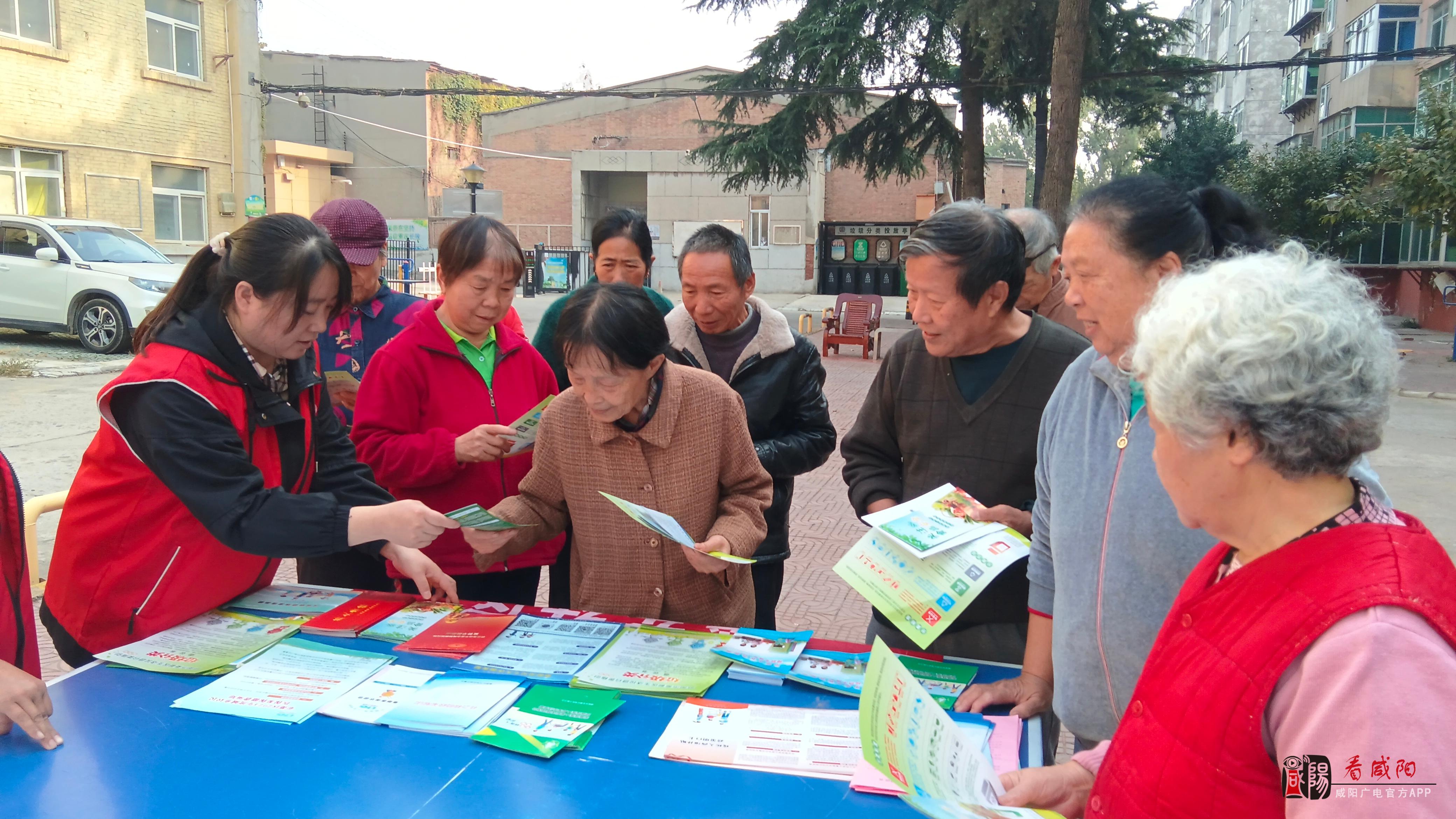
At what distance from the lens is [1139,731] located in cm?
125

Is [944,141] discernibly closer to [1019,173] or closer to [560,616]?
[560,616]

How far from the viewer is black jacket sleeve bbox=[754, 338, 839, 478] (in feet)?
10.4

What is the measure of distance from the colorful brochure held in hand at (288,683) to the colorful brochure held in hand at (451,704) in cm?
16

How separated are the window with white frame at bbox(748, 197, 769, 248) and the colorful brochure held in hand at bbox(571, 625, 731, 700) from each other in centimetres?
2814

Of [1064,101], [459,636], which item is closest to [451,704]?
[459,636]

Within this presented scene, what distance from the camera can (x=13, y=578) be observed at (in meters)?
2.01

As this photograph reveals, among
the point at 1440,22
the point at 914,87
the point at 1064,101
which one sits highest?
the point at 1440,22

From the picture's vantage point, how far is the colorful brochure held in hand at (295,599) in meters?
2.58

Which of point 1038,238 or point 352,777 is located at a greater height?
point 1038,238

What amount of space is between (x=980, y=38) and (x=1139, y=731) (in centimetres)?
1439

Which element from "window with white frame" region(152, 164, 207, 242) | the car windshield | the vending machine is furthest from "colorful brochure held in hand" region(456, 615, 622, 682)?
the vending machine

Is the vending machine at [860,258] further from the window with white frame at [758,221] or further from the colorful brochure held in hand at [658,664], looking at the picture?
the colorful brochure held in hand at [658,664]

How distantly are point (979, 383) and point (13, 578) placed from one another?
221 centimetres

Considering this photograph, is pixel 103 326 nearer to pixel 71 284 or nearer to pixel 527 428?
pixel 71 284
